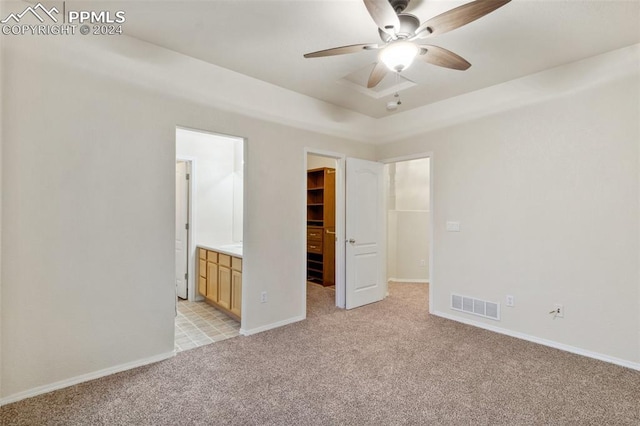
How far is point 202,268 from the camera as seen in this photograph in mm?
4371

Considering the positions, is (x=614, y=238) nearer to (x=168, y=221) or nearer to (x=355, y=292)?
(x=355, y=292)

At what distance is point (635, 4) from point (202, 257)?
4879mm

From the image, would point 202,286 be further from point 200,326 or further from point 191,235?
point 200,326

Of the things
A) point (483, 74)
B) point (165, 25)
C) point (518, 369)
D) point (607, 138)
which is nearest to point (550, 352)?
point (518, 369)

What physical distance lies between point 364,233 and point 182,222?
8.65 feet

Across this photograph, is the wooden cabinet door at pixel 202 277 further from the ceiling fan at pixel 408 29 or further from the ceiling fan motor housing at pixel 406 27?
the ceiling fan motor housing at pixel 406 27

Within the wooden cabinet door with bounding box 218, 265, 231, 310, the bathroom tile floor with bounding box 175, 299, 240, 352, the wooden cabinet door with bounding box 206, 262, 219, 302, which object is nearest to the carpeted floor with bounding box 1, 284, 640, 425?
the bathroom tile floor with bounding box 175, 299, 240, 352

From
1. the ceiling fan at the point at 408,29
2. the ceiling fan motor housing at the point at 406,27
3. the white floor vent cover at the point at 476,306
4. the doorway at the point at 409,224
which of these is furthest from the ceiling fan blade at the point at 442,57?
the doorway at the point at 409,224

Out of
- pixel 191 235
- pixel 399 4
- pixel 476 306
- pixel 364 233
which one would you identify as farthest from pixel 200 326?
pixel 399 4

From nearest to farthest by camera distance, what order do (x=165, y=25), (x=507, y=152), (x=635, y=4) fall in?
(x=635, y=4) → (x=165, y=25) → (x=507, y=152)

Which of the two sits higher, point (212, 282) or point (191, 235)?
point (191, 235)

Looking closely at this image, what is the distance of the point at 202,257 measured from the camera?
439 cm

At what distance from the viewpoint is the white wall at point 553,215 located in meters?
2.65

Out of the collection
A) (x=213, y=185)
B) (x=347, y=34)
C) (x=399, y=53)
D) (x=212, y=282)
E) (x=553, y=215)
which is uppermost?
(x=347, y=34)
